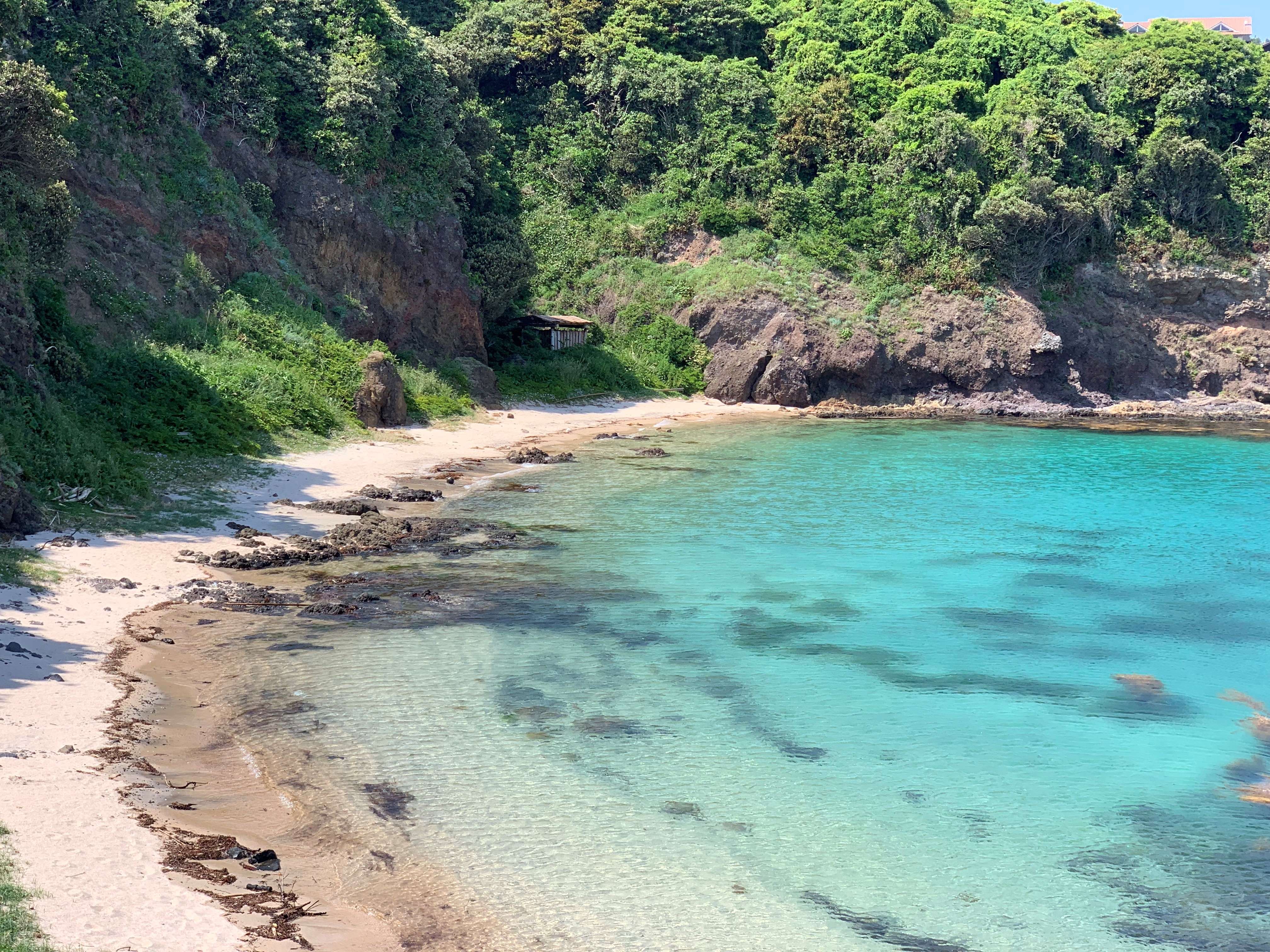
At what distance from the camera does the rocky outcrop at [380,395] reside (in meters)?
32.3

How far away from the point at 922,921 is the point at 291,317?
28630 mm

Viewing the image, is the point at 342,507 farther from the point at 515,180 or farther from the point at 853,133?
the point at 853,133

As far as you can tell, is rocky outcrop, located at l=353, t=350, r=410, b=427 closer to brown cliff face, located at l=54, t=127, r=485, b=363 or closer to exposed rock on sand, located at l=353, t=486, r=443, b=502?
brown cliff face, located at l=54, t=127, r=485, b=363

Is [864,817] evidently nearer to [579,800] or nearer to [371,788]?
[579,800]

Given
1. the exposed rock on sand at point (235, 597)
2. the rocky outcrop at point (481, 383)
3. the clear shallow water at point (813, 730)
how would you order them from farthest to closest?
the rocky outcrop at point (481, 383) → the exposed rock on sand at point (235, 597) → the clear shallow water at point (813, 730)

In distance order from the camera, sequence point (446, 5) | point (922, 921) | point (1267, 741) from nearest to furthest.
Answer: point (922, 921) < point (1267, 741) < point (446, 5)

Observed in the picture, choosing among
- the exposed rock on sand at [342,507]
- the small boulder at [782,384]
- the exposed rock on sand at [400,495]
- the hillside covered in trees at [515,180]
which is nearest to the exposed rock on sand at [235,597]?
the hillside covered in trees at [515,180]

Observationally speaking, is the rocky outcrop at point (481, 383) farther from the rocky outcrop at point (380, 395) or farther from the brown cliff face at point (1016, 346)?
the brown cliff face at point (1016, 346)

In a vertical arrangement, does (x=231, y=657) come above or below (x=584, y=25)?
below

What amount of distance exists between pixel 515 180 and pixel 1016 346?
25.4m

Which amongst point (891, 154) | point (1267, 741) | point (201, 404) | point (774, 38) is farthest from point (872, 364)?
point (1267, 741)

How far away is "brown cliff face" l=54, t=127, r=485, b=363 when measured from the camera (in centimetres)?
2977

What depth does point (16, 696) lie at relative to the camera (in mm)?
11812

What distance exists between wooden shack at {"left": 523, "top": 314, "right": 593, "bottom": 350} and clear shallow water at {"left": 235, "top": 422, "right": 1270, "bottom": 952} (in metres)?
20.3
